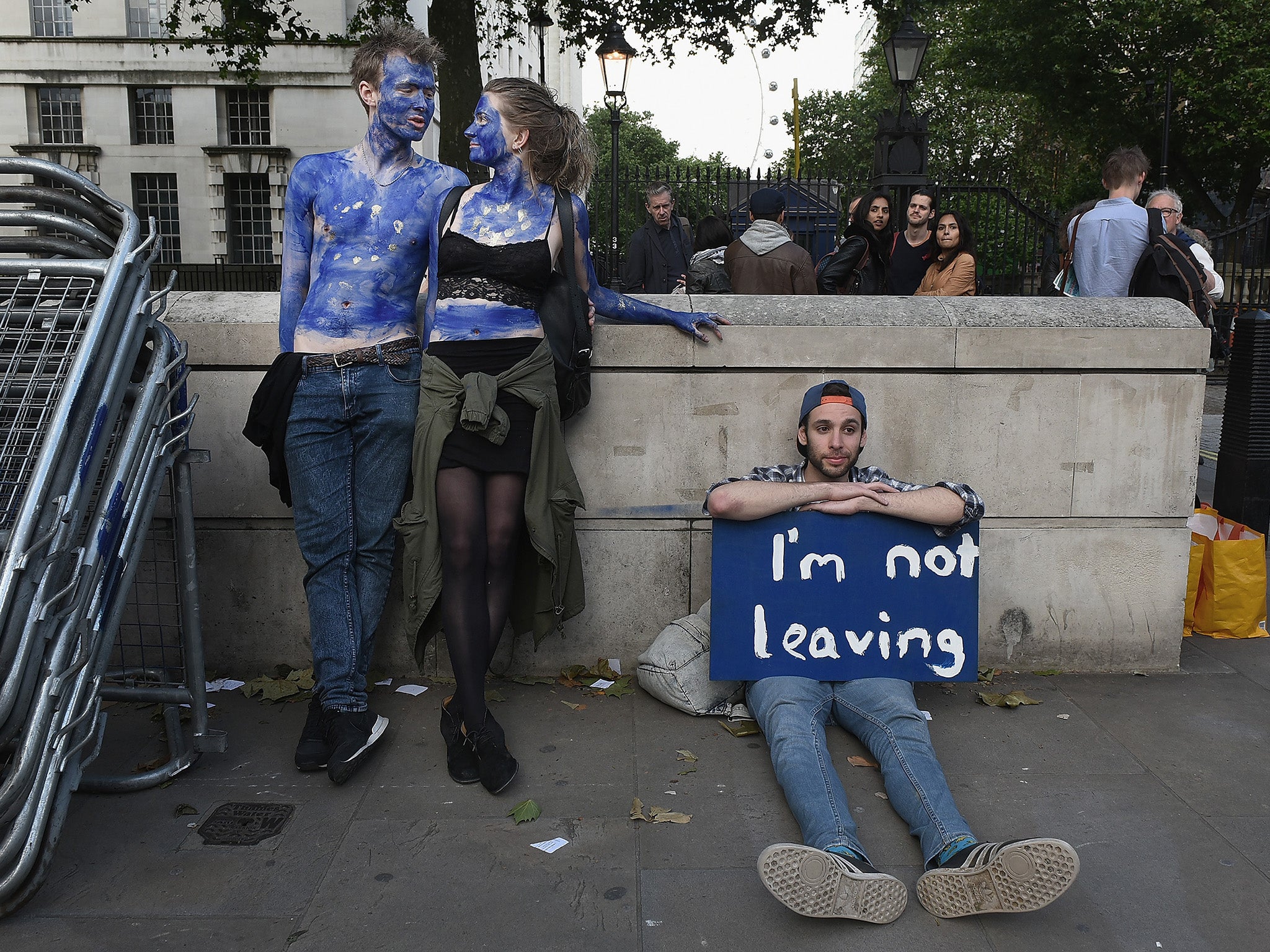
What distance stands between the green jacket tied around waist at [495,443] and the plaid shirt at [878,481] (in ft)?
1.87

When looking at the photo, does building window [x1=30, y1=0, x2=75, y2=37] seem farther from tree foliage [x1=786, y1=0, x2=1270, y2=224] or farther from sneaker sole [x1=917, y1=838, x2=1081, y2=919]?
sneaker sole [x1=917, y1=838, x2=1081, y2=919]

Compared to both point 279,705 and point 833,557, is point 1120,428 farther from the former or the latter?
point 279,705

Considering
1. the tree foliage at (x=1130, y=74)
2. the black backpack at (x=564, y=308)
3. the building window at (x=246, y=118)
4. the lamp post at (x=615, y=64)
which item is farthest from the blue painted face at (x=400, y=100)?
the building window at (x=246, y=118)

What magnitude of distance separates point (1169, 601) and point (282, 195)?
32077mm

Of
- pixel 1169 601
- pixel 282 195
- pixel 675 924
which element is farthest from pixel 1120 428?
pixel 282 195

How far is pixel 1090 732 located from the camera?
12.5 feet

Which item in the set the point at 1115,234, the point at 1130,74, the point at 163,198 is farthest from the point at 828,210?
the point at 163,198

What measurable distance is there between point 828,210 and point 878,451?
5648 mm

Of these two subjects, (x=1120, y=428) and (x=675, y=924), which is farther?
(x=1120, y=428)

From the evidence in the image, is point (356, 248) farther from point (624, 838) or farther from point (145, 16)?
point (145, 16)

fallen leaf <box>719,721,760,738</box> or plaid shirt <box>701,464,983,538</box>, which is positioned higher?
plaid shirt <box>701,464,983,538</box>

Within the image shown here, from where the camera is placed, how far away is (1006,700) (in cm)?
405

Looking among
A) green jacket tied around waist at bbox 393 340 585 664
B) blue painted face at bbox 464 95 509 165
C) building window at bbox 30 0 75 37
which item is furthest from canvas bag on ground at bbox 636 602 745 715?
building window at bbox 30 0 75 37

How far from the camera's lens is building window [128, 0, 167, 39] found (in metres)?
31.9
